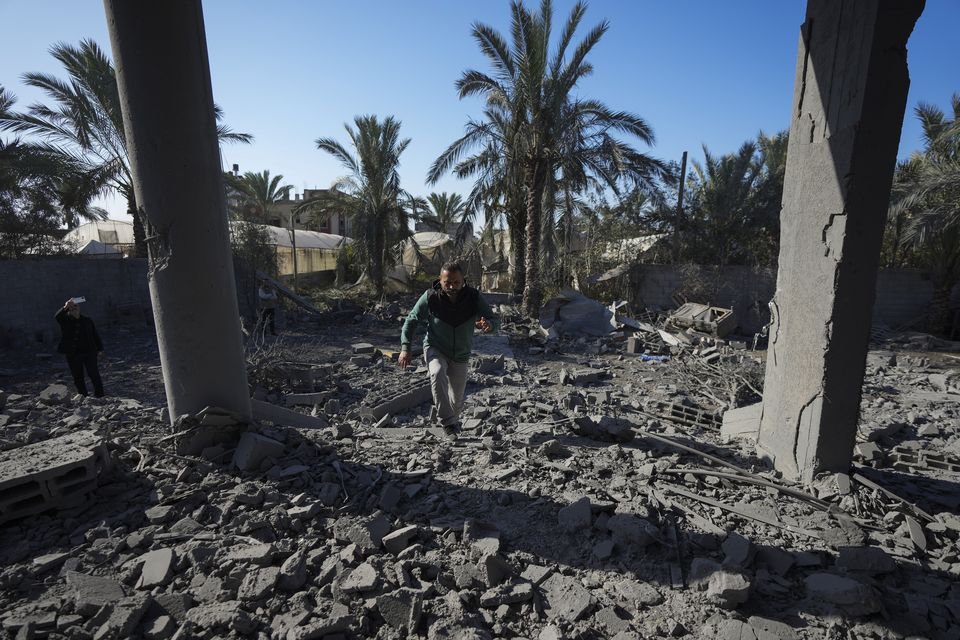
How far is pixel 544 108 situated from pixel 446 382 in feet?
33.9

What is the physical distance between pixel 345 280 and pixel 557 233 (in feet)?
41.6

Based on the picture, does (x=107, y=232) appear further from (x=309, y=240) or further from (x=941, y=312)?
(x=941, y=312)

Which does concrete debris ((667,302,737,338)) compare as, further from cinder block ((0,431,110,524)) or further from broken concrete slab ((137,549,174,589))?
→ cinder block ((0,431,110,524))

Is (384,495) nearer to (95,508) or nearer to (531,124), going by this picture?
(95,508)

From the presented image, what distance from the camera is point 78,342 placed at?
6977mm

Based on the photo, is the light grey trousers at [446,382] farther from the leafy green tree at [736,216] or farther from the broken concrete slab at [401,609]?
the leafy green tree at [736,216]

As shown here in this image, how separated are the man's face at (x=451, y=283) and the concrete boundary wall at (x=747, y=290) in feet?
38.2

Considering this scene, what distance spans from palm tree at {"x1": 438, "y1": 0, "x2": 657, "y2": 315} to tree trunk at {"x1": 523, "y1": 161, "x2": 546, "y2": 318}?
3 cm

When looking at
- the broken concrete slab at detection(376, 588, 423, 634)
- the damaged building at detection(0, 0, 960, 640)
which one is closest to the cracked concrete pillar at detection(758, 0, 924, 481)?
the damaged building at detection(0, 0, 960, 640)

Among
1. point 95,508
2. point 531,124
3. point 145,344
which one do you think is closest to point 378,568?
point 95,508

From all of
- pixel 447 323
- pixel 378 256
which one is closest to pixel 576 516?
pixel 447 323

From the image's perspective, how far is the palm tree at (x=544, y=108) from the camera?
12461 mm

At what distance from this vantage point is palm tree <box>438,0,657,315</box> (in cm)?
1246

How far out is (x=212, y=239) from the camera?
3.64 m
